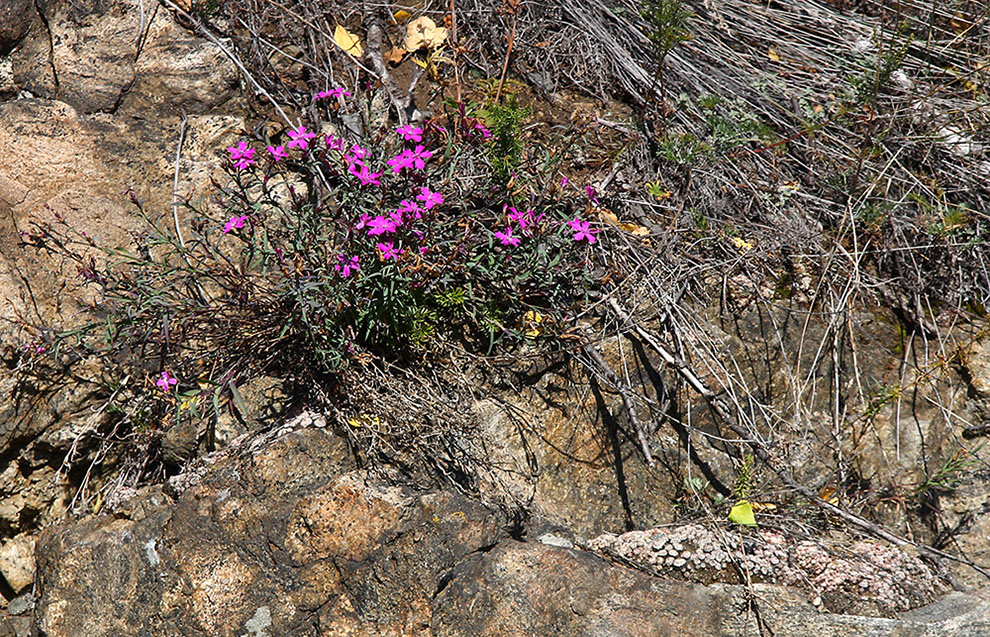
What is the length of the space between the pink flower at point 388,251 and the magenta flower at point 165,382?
99 centimetres

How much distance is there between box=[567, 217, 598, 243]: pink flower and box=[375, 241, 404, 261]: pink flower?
792 millimetres

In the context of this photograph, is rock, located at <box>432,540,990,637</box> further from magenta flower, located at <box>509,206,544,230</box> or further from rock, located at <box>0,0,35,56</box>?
rock, located at <box>0,0,35,56</box>

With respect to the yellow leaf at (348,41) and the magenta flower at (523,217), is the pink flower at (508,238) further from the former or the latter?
the yellow leaf at (348,41)

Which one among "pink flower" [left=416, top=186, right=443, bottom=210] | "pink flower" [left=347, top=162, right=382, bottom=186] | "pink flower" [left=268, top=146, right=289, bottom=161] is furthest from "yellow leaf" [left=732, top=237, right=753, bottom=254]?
"pink flower" [left=268, top=146, right=289, bottom=161]

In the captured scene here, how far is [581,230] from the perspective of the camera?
3.22 m

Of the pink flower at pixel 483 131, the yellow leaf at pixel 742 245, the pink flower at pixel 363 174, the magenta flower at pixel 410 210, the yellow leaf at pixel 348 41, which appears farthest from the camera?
the yellow leaf at pixel 348 41

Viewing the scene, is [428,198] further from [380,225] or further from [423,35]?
[423,35]

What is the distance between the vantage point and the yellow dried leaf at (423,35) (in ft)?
13.0

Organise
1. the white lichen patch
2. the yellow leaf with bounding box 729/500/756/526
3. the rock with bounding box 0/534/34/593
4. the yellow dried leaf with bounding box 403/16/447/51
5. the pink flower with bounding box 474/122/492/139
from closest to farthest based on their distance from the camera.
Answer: the white lichen patch < the yellow leaf with bounding box 729/500/756/526 < the rock with bounding box 0/534/34/593 < the pink flower with bounding box 474/122/492/139 < the yellow dried leaf with bounding box 403/16/447/51

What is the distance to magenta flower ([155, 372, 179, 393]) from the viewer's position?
2.93 metres

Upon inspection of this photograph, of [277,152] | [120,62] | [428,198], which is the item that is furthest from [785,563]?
[120,62]

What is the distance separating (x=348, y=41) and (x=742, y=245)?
2293 millimetres

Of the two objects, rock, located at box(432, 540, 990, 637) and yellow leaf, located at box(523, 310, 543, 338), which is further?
yellow leaf, located at box(523, 310, 543, 338)

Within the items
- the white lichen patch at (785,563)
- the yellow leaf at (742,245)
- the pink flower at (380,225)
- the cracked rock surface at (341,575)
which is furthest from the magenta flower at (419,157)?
the white lichen patch at (785,563)
